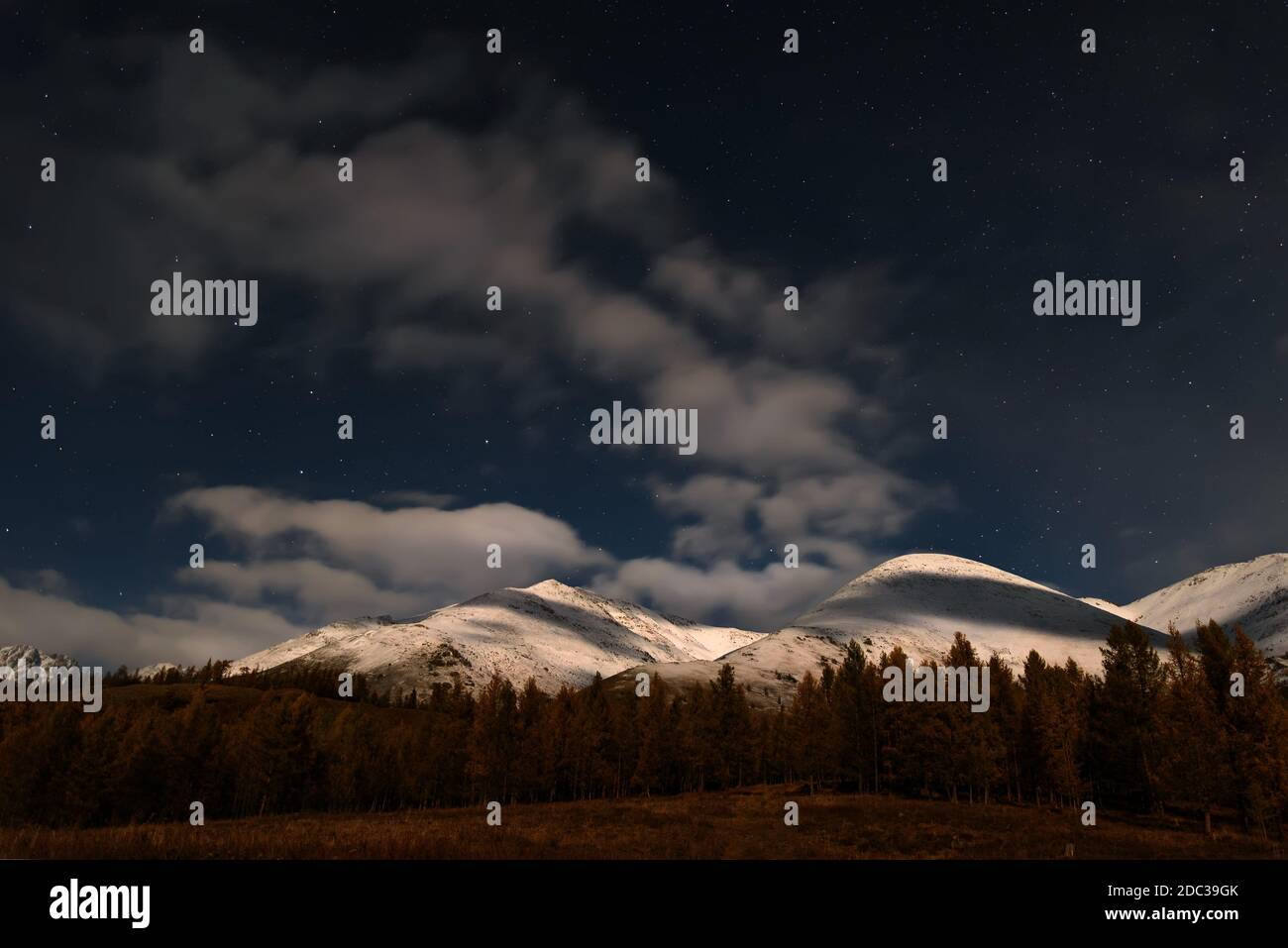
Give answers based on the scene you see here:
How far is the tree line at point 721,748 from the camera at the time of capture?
4753 cm

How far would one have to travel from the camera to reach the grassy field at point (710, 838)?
23.0 m

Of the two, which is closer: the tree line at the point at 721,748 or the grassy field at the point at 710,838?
the grassy field at the point at 710,838

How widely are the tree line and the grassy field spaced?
300 inches

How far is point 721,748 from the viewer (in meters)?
88.6

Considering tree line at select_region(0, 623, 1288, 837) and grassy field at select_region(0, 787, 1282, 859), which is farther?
tree line at select_region(0, 623, 1288, 837)

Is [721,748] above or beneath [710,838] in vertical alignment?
beneath

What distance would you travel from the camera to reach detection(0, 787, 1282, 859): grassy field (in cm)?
2302

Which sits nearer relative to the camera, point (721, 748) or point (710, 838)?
point (710, 838)

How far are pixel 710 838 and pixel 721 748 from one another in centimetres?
5916

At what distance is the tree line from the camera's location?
47531 millimetres

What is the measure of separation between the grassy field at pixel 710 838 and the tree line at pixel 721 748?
25.0 feet
